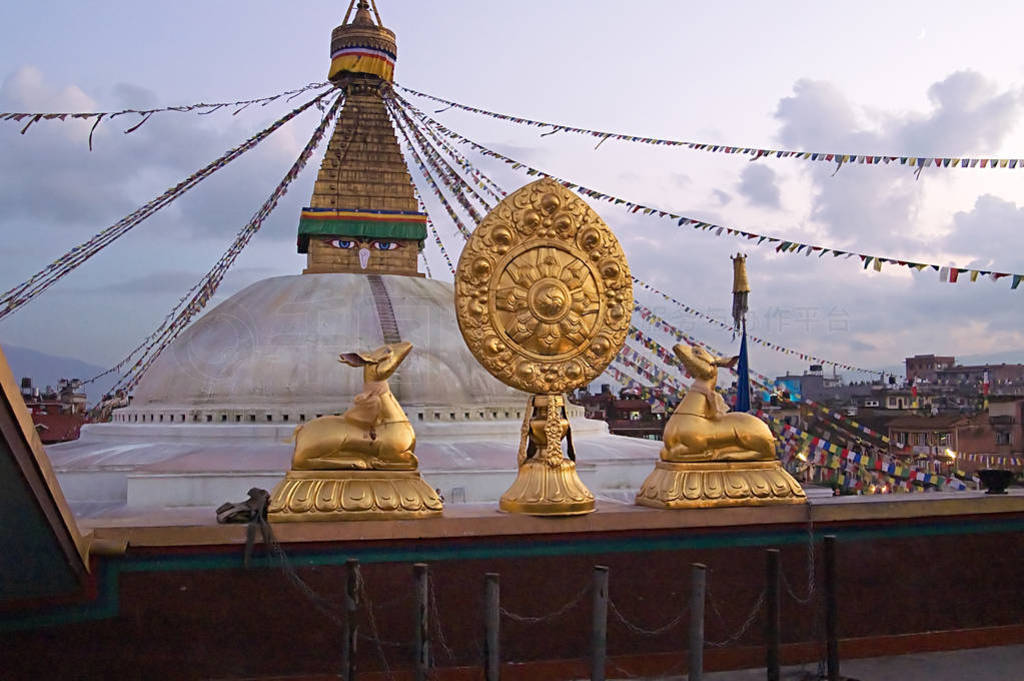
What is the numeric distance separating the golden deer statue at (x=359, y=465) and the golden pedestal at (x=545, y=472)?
612mm

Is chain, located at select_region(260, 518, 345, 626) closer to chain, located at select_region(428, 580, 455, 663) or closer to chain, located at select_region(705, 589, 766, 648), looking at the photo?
chain, located at select_region(428, 580, 455, 663)

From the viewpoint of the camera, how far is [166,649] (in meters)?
5.30

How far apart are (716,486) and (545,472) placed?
4.10ft

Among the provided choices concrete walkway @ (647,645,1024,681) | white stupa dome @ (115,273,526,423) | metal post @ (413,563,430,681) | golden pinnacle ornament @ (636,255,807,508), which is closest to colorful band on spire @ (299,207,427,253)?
white stupa dome @ (115,273,526,423)

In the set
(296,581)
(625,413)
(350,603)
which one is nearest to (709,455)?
(350,603)

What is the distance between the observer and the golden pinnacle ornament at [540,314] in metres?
5.98

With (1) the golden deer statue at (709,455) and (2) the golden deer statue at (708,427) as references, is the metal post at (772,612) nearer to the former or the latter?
(1) the golden deer statue at (709,455)

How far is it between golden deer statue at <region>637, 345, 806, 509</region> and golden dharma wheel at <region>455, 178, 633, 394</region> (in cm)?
66

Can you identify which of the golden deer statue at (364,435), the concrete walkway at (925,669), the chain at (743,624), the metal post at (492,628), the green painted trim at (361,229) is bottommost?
the concrete walkway at (925,669)

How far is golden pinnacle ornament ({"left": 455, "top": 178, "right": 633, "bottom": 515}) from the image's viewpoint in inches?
235

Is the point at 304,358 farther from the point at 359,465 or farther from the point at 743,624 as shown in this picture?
the point at 743,624

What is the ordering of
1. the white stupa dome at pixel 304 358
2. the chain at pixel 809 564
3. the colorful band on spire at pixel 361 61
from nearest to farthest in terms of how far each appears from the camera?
the chain at pixel 809 564
the white stupa dome at pixel 304 358
the colorful band on spire at pixel 361 61

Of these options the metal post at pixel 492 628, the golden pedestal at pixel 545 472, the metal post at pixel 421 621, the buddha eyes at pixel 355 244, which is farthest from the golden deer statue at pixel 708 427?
the buddha eyes at pixel 355 244

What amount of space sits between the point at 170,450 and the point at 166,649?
13.9 ft
